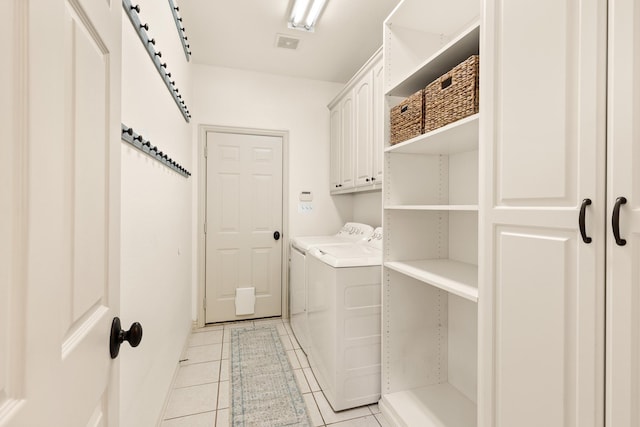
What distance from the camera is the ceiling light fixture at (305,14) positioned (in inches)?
85.5

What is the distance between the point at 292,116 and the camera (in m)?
3.43

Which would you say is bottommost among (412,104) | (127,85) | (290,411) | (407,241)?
(290,411)

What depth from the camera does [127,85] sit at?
1.14 meters

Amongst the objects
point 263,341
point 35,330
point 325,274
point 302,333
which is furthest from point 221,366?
point 35,330

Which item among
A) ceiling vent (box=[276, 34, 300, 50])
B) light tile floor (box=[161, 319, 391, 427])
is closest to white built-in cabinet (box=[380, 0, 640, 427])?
light tile floor (box=[161, 319, 391, 427])

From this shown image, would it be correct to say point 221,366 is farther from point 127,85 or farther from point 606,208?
point 606,208

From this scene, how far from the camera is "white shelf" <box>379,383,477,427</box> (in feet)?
5.18

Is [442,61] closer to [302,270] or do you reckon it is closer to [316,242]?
[316,242]

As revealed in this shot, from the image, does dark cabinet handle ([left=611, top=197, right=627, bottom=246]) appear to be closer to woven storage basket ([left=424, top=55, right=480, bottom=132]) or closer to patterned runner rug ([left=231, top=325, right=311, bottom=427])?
woven storage basket ([left=424, top=55, right=480, bottom=132])

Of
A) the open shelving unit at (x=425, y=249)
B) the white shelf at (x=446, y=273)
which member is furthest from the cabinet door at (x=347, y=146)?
the white shelf at (x=446, y=273)

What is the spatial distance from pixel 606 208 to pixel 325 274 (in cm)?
154

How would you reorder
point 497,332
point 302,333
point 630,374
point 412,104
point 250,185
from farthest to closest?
point 250,185, point 302,333, point 412,104, point 497,332, point 630,374

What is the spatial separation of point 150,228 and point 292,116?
235cm

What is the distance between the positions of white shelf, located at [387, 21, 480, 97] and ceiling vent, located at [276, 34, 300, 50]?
1.38 metres
